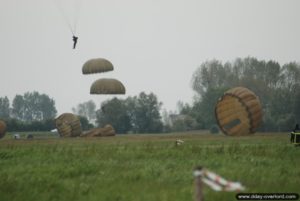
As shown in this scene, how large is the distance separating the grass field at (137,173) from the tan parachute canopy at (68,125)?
31240 mm

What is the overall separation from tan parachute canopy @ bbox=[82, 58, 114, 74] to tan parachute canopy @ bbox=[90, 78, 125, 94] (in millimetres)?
1236

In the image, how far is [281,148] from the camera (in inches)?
947

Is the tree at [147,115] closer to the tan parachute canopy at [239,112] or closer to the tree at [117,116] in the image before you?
the tree at [117,116]

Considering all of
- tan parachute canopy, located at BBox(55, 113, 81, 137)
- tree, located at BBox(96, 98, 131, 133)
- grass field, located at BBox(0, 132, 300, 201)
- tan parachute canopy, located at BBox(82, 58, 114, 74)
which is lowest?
grass field, located at BBox(0, 132, 300, 201)

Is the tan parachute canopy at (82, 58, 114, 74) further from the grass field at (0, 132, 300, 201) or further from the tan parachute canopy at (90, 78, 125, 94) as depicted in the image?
the grass field at (0, 132, 300, 201)

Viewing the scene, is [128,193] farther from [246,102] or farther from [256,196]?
[246,102]

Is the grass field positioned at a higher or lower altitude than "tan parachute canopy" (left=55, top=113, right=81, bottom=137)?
lower

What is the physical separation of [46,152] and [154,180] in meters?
9.75

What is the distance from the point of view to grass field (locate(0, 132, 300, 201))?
1305 cm

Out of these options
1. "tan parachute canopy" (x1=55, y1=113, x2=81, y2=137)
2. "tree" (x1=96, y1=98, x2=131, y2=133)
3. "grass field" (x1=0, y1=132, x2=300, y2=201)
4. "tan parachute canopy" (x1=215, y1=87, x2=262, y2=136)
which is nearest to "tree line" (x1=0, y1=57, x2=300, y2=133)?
"tree" (x1=96, y1=98, x2=131, y2=133)

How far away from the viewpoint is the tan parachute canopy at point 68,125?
2135 inches

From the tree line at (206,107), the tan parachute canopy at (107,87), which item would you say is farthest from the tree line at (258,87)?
the tan parachute canopy at (107,87)

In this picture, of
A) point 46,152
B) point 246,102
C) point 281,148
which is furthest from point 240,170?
point 246,102

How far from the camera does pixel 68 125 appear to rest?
54.3 meters
